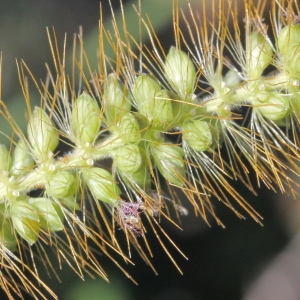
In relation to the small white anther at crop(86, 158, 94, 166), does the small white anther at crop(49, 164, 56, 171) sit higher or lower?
higher

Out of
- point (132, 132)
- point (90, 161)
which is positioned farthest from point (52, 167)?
point (132, 132)

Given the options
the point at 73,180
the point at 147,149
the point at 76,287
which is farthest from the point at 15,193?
the point at 76,287

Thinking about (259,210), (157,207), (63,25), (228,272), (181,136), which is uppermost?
(63,25)

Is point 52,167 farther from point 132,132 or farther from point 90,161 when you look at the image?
point 132,132

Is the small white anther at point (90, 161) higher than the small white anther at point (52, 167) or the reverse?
the reverse

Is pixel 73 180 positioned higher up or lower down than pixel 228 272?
higher up

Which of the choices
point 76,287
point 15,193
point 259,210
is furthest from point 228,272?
point 15,193

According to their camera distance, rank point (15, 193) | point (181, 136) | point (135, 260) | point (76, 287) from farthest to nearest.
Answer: point (135, 260)
point (76, 287)
point (181, 136)
point (15, 193)

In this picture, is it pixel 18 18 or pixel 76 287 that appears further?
pixel 18 18

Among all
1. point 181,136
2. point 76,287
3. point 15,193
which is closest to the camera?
point 15,193

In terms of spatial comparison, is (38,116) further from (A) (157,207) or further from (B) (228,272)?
(B) (228,272)
